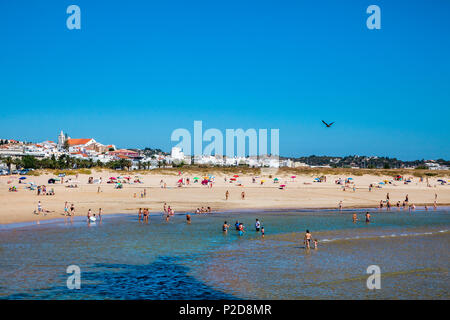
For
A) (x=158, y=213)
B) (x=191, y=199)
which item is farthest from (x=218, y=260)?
(x=191, y=199)

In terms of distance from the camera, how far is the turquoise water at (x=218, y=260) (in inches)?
699

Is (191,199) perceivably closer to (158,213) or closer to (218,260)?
(158,213)

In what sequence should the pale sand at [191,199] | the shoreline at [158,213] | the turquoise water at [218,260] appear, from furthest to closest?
the pale sand at [191,199] → the shoreline at [158,213] → the turquoise water at [218,260]

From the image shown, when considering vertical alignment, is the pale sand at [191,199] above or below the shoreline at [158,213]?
above

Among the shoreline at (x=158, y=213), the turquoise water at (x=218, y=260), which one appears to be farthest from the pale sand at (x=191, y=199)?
the turquoise water at (x=218, y=260)

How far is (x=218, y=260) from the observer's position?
23.4 metres

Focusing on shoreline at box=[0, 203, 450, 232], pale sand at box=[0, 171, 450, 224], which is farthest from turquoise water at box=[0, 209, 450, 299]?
pale sand at box=[0, 171, 450, 224]

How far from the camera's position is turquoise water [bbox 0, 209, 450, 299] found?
1775 cm

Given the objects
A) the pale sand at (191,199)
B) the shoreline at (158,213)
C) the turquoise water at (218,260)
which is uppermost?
the pale sand at (191,199)

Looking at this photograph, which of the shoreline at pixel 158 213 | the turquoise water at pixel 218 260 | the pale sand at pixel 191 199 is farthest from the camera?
the pale sand at pixel 191 199

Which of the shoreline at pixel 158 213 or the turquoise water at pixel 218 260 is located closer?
the turquoise water at pixel 218 260

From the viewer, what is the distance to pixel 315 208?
164 ft

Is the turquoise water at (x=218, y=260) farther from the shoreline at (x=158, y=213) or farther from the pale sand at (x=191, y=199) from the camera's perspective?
the pale sand at (x=191, y=199)
